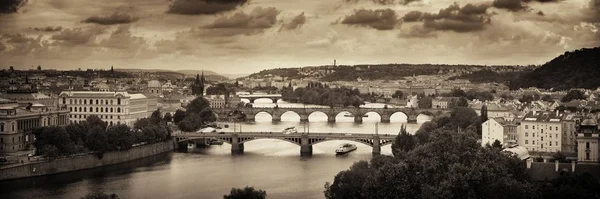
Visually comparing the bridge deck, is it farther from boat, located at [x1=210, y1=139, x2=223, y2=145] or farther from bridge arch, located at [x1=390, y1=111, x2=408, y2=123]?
bridge arch, located at [x1=390, y1=111, x2=408, y2=123]

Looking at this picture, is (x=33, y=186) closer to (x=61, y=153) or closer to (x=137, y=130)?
(x=61, y=153)

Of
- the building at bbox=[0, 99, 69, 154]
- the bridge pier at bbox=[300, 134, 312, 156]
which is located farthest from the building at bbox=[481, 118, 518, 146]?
the building at bbox=[0, 99, 69, 154]

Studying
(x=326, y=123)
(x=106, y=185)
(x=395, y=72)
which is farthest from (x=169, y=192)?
(x=395, y=72)

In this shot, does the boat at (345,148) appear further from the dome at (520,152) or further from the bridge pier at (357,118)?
the bridge pier at (357,118)

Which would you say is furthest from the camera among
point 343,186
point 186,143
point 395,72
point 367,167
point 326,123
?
point 395,72

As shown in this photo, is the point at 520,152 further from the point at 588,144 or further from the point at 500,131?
the point at 500,131

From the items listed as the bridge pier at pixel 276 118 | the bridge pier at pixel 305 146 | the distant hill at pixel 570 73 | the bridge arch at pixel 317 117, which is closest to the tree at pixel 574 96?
Result: the distant hill at pixel 570 73

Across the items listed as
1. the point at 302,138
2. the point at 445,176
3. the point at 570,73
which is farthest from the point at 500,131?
the point at 570,73
